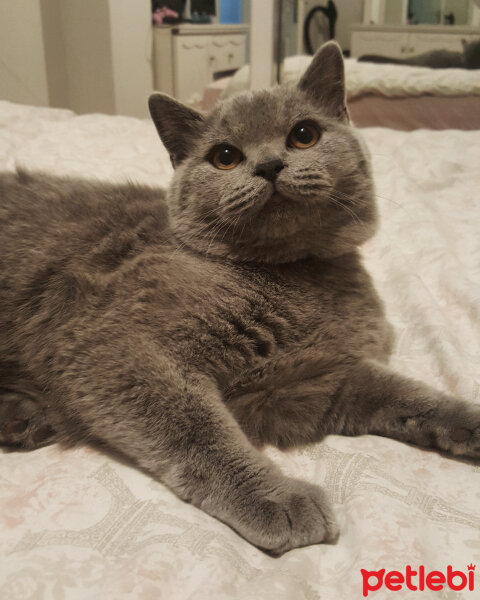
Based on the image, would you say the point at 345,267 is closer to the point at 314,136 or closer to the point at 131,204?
the point at 314,136

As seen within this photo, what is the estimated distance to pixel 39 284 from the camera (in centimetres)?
111

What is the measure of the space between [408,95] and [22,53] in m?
2.08

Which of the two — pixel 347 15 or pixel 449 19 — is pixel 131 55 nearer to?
pixel 347 15

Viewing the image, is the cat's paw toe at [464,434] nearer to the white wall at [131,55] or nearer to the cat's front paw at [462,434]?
the cat's front paw at [462,434]

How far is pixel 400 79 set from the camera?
2.75m

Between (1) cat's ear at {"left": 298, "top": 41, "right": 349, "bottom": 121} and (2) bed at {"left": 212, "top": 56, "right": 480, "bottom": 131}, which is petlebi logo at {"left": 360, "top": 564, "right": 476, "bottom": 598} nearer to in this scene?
(1) cat's ear at {"left": 298, "top": 41, "right": 349, "bottom": 121}

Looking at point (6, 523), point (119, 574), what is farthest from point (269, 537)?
point (6, 523)

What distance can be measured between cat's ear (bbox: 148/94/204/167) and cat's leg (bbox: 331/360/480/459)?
610 mm

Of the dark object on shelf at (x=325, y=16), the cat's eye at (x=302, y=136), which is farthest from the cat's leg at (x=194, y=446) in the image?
the dark object on shelf at (x=325, y=16)

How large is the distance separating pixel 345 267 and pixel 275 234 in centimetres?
23

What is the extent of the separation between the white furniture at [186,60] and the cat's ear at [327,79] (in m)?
2.57

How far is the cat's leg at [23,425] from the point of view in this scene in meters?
0.97

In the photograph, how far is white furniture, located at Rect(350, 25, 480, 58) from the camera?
272cm

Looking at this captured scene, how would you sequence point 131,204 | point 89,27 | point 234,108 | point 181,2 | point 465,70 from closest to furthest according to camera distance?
point 234,108 < point 131,204 < point 465,70 < point 89,27 < point 181,2
